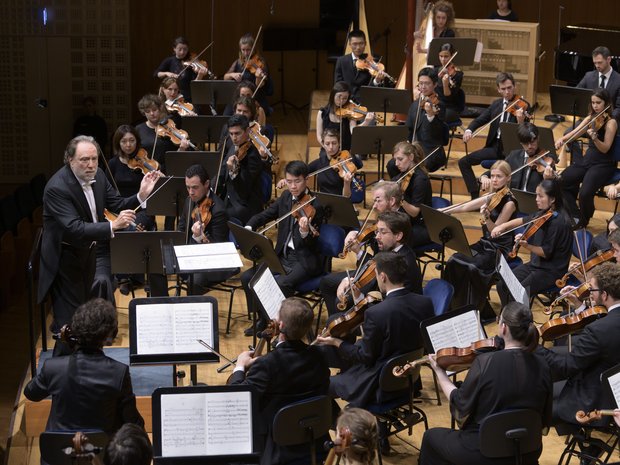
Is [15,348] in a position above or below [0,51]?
below

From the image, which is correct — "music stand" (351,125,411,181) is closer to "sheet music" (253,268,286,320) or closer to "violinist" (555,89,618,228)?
"violinist" (555,89,618,228)

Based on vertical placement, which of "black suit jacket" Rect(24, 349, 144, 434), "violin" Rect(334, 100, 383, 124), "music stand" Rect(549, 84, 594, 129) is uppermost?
"music stand" Rect(549, 84, 594, 129)

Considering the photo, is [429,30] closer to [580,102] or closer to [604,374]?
[580,102]

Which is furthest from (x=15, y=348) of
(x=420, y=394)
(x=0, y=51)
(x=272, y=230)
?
(x=420, y=394)

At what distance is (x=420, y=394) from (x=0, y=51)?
33.0ft

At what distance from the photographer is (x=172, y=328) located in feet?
16.6

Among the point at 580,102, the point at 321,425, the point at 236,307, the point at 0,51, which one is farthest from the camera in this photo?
the point at 0,51

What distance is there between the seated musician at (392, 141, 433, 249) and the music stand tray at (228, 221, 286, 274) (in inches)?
53.3

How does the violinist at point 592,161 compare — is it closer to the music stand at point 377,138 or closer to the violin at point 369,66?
the music stand at point 377,138

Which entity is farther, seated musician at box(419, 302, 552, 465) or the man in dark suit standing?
the man in dark suit standing

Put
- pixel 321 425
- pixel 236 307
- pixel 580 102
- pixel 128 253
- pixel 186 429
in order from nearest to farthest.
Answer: pixel 186 429
pixel 321 425
pixel 128 253
pixel 236 307
pixel 580 102

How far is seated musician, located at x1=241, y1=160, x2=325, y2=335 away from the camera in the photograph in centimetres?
689

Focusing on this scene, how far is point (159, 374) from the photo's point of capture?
629cm

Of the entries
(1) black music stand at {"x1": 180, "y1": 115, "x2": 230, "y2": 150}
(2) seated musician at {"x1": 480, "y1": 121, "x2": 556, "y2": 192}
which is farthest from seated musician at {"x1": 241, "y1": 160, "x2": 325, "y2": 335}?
(1) black music stand at {"x1": 180, "y1": 115, "x2": 230, "y2": 150}
